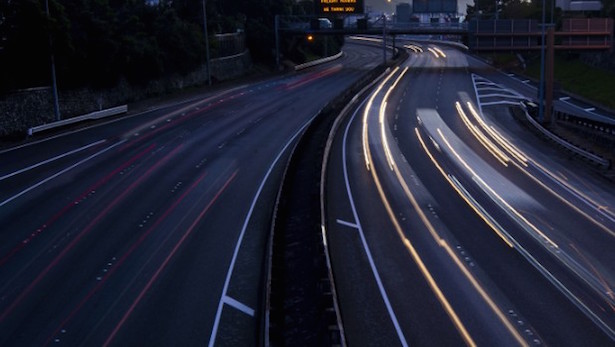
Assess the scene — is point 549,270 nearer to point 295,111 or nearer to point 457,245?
point 457,245

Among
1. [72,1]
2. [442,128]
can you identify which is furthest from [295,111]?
[72,1]

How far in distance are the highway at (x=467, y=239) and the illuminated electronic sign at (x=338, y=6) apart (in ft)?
152

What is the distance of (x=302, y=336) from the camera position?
1758cm

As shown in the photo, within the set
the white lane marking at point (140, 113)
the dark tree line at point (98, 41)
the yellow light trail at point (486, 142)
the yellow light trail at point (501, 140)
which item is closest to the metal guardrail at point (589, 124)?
the yellow light trail at point (501, 140)

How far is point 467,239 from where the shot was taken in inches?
1060

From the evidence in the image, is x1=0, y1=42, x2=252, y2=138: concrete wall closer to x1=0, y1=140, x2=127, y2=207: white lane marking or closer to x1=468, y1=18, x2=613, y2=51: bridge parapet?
x1=0, y1=140, x2=127, y2=207: white lane marking

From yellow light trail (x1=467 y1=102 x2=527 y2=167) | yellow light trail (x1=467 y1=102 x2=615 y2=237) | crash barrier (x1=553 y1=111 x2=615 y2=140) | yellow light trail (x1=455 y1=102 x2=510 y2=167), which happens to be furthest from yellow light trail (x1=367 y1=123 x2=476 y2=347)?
crash barrier (x1=553 y1=111 x2=615 y2=140)

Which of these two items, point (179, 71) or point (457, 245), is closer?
point (457, 245)

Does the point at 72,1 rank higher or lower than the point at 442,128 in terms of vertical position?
higher

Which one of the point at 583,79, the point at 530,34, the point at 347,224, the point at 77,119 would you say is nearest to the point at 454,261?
the point at 347,224

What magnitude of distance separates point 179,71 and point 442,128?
3400cm

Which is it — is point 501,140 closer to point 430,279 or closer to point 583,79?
point 430,279

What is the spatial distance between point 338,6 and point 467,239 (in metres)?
73.5

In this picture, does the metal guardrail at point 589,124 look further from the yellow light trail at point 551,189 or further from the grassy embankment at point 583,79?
the grassy embankment at point 583,79
